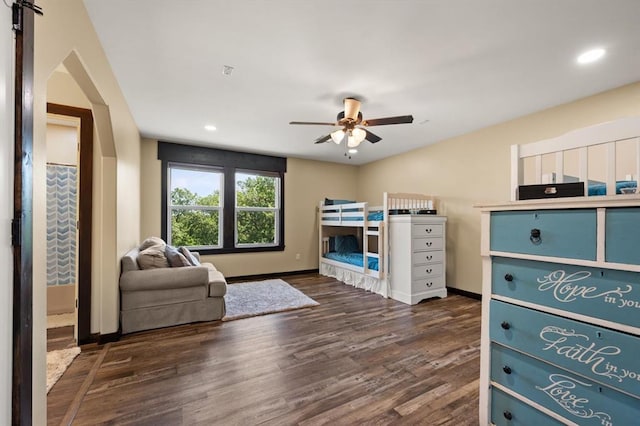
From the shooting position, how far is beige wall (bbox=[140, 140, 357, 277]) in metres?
5.04

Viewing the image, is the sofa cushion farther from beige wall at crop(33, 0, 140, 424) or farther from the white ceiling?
the white ceiling

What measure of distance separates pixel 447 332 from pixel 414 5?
2.81 m

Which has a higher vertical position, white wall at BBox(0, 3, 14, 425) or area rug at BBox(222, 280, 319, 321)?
white wall at BBox(0, 3, 14, 425)

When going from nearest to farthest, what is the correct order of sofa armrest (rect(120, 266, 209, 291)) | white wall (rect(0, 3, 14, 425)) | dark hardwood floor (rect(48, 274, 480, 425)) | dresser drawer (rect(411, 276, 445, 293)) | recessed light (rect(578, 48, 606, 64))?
white wall (rect(0, 3, 14, 425)), dark hardwood floor (rect(48, 274, 480, 425)), recessed light (rect(578, 48, 606, 64)), sofa armrest (rect(120, 266, 209, 291)), dresser drawer (rect(411, 276, 445, 293))

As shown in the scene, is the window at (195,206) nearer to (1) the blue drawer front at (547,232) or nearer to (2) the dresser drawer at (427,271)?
(2) the dresser drawer at (427,271)

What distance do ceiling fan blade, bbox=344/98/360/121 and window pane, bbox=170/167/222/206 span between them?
117 inches

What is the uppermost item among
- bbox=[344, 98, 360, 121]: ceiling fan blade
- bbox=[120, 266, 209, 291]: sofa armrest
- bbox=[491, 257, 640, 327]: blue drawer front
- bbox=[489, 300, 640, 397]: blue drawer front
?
bbox=[344, 98, 360, 121]: ceiling fan blade

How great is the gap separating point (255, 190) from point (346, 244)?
2122 mm

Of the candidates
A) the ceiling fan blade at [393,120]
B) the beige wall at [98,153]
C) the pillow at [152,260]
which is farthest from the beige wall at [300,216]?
the ceiling fan blade at [393,120]

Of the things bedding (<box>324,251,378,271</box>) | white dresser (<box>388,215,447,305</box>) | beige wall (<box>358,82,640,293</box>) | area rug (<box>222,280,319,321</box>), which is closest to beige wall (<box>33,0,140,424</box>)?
area rug (<box>222,280,319,321</box>)

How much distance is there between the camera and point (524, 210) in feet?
4.07

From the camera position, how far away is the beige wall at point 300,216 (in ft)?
16.5

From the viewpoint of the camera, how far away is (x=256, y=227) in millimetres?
5270

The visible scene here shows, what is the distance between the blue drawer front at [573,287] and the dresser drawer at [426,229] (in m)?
2.39
